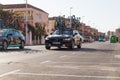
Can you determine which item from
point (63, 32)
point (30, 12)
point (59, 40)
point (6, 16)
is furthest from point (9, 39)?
point (30, 12)

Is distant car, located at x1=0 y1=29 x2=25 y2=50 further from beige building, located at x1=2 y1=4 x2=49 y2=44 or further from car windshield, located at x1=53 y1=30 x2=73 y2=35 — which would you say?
beige building, located at x1=2 y1=4 x2=49 y2=44

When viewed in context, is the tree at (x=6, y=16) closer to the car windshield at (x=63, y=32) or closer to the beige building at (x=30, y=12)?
the beige building at (x=30, y=12)

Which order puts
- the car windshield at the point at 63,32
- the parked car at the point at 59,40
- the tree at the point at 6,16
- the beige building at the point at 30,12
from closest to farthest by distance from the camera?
the parked car at the point at 59,40
the car windshield at the point at 63,32
the tree at the point at 6,16
the beige building at the point at 30,12

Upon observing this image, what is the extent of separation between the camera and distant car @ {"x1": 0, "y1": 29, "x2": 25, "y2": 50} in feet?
83.0

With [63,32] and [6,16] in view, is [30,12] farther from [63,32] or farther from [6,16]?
[63,32]

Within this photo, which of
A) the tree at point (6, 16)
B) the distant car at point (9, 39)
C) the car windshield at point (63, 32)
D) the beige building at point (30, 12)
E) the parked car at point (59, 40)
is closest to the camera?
the distant car at point (9, 39)

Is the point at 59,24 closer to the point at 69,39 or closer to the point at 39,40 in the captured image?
the point at 39,40

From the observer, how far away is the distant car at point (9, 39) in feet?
83.0

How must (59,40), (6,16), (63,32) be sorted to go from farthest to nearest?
(6,16), (63,32), (59,40)

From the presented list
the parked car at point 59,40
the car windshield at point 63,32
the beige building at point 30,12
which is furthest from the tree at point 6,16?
the parked car at point 59,40

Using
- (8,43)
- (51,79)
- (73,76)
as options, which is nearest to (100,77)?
(73,76)

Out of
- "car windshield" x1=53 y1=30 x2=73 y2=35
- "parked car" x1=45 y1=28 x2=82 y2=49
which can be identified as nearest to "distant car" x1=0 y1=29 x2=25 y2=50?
"parked car" x1=45 y1=28 x2=82 y2=49

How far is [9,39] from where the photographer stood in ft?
86.0

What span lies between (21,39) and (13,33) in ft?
3.61
